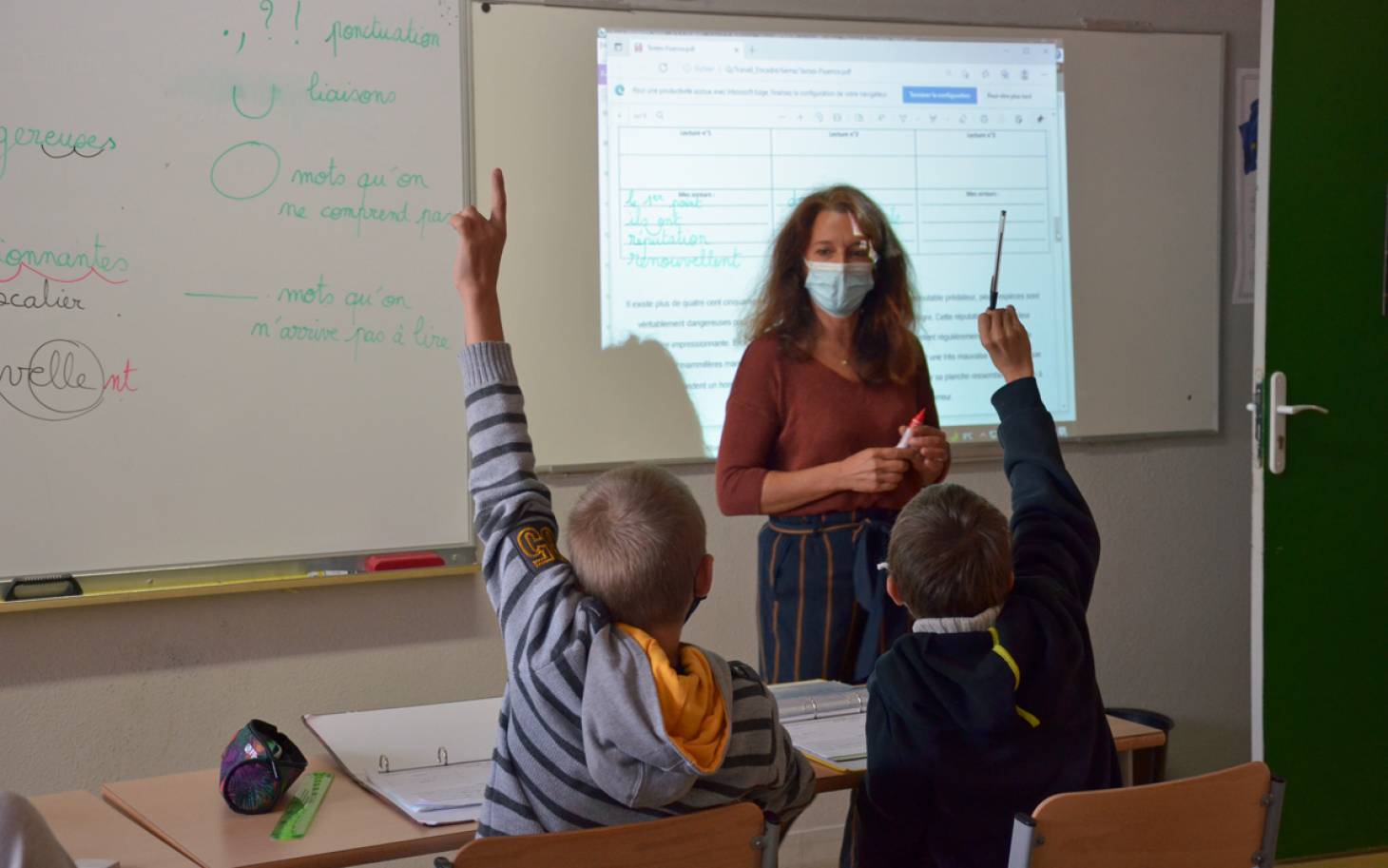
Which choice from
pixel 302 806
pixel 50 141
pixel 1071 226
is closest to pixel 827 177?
pixel 1071 226

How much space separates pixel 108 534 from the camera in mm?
2670

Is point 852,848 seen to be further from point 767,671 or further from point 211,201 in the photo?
point 211,201

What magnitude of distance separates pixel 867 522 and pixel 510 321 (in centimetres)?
114

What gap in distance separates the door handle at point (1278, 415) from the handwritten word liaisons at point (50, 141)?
8.54 feet

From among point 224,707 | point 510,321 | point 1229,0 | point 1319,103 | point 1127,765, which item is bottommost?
point 1127,765

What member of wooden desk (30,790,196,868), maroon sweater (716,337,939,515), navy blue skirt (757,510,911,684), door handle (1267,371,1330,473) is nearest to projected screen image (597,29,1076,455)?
door handle (1267,371,1330,473)

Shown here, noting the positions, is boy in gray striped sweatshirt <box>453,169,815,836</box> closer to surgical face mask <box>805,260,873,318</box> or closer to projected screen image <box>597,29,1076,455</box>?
surgical face mask <box>805,260,873,318</box>

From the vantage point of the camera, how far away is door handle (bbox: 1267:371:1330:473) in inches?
123

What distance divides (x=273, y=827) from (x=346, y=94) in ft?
5.87

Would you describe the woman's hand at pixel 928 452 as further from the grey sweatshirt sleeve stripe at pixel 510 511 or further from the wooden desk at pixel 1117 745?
the grey sweatshirt sleeve stripe at pixel 510 511

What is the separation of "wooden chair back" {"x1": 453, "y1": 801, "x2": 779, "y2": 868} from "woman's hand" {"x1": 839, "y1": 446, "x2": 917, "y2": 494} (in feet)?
3.05

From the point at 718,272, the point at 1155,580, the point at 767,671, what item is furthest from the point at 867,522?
the point at 1155,580

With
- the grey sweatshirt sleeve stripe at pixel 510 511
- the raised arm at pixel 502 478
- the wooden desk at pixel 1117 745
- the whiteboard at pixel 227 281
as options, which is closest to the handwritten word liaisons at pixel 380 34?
the whiteboard at pixel 227 281

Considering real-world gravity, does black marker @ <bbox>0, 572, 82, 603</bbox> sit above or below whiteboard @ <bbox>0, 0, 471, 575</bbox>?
below
